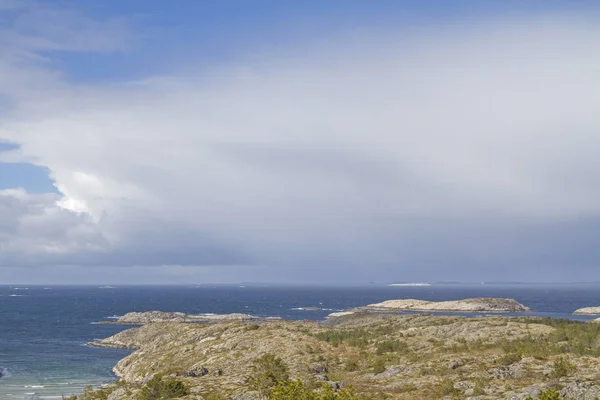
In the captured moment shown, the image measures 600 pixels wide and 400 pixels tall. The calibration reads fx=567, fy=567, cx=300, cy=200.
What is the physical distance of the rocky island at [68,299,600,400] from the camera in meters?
48.3

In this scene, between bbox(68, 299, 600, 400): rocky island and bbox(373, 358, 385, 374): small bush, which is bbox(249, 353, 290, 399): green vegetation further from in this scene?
bbox(373, 358, 385, 374): small bush

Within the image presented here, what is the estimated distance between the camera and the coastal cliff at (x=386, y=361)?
49719mm

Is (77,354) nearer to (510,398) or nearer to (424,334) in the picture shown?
(424,334)

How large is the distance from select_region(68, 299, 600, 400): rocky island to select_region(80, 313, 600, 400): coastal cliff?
13cm

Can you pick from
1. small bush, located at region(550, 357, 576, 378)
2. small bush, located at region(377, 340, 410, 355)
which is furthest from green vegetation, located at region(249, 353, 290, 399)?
small bush, located at region(550, 357, 576, 378)

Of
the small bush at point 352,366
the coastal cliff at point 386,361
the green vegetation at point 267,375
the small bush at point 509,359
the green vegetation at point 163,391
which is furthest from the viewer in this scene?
the small bush at point 352,366

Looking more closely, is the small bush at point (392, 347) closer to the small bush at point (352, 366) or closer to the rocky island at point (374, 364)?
the rocky island at point (374, 364)

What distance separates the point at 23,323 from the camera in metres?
196

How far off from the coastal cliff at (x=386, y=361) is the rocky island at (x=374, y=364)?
13 cm

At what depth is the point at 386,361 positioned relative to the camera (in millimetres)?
66188

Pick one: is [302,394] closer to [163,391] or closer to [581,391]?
[163,391]

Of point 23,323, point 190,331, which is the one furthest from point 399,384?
point 23,323

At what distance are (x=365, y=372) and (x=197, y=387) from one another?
18391 mm

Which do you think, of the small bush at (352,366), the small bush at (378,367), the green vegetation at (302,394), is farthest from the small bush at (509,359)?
the green vegetation at (302,394)
